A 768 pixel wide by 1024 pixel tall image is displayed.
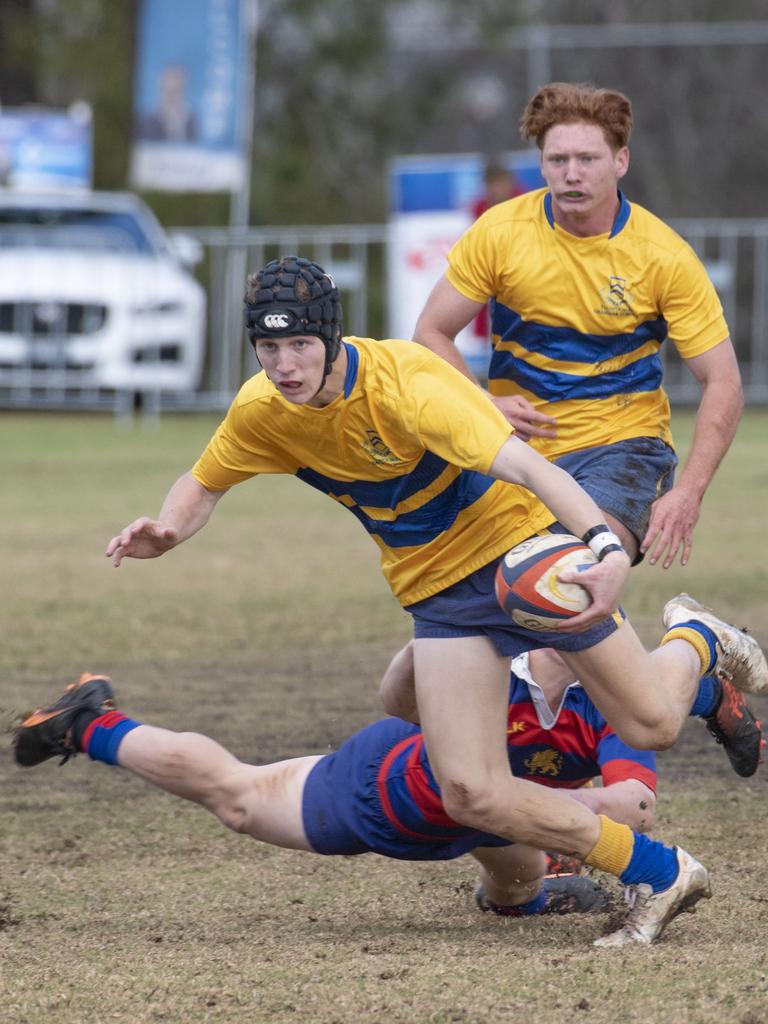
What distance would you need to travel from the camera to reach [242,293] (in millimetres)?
18125

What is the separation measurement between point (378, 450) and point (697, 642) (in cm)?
140

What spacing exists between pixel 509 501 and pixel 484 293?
4.40 feet

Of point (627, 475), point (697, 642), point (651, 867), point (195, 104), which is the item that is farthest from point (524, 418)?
point (195, 104)

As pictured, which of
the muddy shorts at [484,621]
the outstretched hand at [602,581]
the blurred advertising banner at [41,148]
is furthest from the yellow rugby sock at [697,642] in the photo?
the blurred advertising banner at [41,148]

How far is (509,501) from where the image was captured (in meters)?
4.86

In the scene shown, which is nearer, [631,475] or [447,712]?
[447,712]

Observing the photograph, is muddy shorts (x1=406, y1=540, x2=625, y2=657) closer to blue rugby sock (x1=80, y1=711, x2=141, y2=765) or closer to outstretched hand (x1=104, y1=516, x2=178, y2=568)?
outstretched hand (x1=104, y1=516, x2=178, y2=568)

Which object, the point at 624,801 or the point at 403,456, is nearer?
the point at 403,456

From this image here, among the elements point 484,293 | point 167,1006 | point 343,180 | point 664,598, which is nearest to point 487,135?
point 343,180

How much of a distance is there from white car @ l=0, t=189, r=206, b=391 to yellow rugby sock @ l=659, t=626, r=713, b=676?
42.3ft

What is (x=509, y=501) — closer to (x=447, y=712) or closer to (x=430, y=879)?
(x=447, y=712)

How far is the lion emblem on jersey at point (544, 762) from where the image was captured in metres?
5.10

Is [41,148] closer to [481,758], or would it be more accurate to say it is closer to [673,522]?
[673,522]

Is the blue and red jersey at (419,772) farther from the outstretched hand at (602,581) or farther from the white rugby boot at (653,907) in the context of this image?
the outstretched hand at (602,581)
